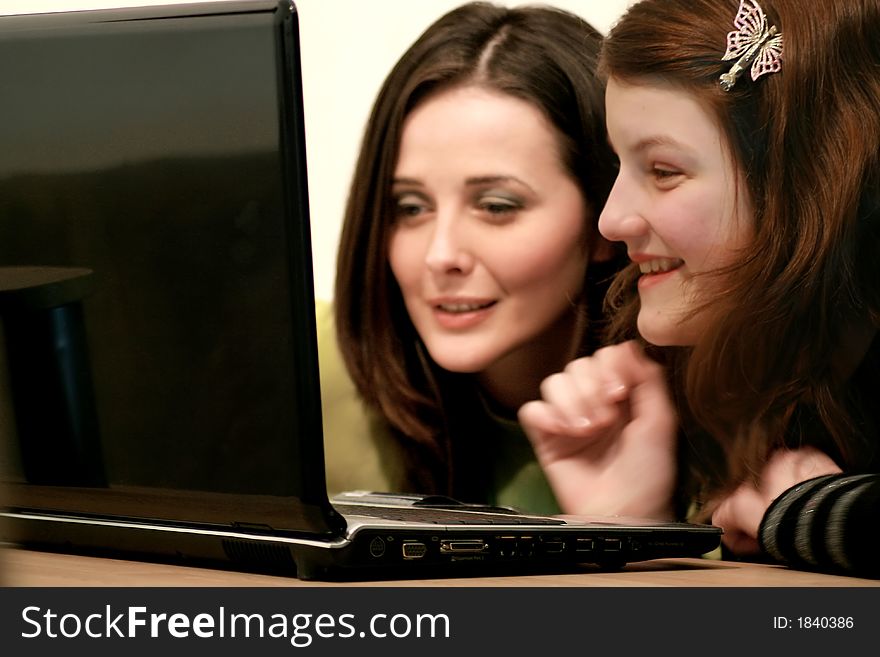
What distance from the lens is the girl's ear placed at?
1.55 metres

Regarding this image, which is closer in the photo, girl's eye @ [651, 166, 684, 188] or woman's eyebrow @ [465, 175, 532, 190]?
girl's eye @ [651, 166, 684, 188]

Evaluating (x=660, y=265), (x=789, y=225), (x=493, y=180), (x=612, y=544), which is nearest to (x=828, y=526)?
(x=612, y=544)

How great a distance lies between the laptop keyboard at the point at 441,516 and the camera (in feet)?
2.71

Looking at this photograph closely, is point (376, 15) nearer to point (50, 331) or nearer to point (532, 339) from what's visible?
point (532, 339)

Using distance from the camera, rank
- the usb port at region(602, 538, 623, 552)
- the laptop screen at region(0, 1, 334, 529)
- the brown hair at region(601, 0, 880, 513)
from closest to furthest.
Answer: the laptop screen at region(0, 1, 334, 529), the usb port at region(602, 538, 623, 552), the brown hair at region(601, 0, 880, 513)

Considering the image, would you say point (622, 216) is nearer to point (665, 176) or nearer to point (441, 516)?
point (665, 176)

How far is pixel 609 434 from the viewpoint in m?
1.45

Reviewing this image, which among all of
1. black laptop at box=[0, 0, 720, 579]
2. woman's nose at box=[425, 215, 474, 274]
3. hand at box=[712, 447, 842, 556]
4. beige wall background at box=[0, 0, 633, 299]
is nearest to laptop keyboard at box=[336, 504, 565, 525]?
black laptop at box=[0, 0, 720, 579]

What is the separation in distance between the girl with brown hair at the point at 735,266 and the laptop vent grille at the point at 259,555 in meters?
0.71

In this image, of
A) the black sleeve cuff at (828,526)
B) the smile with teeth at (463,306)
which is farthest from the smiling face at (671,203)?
the black sleeve cuff at (828,526)

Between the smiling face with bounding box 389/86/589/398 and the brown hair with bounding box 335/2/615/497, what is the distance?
22 mm

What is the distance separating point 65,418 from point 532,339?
934 mm

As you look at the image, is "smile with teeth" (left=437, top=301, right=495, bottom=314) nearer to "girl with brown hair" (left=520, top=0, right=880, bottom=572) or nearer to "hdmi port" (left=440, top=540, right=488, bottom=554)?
"girl with brown hair" (left=520, top=0, right=880, bottom=572)

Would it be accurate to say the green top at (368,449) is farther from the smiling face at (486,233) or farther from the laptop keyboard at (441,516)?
the laptop keyboard at (441,516)
